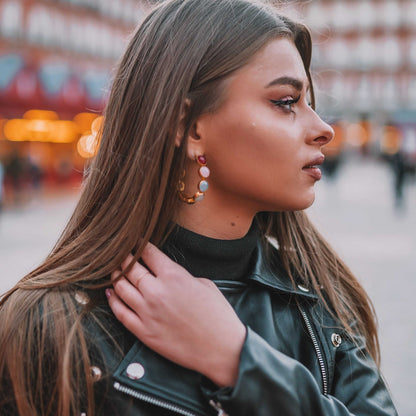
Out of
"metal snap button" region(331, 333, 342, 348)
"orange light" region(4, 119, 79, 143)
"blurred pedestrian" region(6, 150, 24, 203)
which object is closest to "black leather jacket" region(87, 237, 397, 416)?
"metal snap button" region(331, 333, 342, 348)

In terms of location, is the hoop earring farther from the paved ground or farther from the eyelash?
the paved ground

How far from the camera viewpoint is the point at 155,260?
4.40 feet

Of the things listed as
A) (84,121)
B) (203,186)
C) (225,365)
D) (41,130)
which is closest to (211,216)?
(203,186)

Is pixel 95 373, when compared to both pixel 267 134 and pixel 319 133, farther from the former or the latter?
pixel 319 133

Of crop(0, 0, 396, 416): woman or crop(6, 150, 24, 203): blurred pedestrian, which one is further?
crop(6, 150, 24, 203): blurred pedestrian

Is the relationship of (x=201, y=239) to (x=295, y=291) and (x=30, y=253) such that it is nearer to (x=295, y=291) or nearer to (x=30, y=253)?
(x=295, y=291)

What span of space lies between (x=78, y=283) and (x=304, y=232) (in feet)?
2.62

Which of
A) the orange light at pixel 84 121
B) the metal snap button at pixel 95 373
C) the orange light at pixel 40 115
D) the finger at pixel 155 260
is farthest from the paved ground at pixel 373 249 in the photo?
the orange light at pixel 84 121

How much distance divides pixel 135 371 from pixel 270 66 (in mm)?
831

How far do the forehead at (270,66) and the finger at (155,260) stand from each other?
18.9 inches

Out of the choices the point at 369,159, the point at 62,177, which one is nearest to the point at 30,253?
the point at 62,177

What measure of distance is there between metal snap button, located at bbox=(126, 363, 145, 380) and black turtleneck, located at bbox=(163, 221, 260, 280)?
329 millimetres

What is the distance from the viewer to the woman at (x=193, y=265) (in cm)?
122

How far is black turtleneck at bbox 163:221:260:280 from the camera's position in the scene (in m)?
1.48
